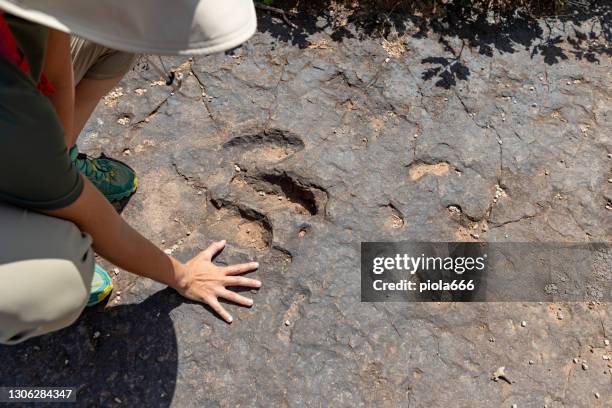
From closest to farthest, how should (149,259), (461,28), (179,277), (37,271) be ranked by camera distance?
(37,271) < (149,259) < (179,277) < (461,28)

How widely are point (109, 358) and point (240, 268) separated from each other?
52 cm

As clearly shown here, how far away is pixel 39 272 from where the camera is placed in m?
1.36

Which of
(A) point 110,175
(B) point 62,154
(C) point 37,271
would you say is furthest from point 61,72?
(A) point 110,175

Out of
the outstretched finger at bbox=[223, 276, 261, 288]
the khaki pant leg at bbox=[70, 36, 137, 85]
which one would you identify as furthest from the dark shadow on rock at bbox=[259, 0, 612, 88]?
the outstretched finger at bbox=[223, 276, 261, 288]

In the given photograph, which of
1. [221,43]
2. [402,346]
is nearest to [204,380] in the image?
[402,346]

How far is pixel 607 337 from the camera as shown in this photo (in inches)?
78.5

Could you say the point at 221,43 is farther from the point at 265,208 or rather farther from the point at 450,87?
the point at 450,87

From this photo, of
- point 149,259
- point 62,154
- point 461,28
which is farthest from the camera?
point 461,28

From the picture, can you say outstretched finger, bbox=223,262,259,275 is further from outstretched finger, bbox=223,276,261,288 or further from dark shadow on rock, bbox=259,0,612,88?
dark shadow on rock, bbox=259,0,612,88

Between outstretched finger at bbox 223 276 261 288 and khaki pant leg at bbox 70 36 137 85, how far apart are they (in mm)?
824

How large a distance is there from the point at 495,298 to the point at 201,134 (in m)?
1.34

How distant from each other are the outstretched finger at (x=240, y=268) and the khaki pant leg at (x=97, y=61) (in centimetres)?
79

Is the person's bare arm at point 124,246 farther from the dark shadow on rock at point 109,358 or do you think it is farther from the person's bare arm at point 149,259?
the dark shadow on rock at point 109,358

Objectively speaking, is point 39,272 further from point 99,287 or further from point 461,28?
point 461,28
